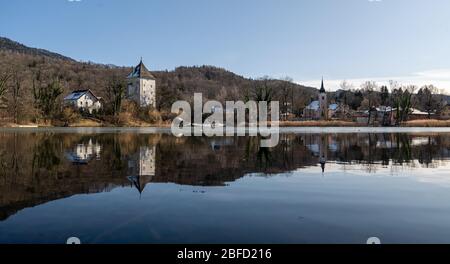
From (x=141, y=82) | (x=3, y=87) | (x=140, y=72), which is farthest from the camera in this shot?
(x=140, y=72)

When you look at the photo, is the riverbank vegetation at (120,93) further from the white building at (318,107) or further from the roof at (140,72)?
the white building at (318,107)

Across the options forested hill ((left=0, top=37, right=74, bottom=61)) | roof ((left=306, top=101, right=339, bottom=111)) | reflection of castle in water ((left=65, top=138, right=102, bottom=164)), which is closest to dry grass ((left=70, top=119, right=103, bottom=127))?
forested hill ((left=0, top=37, right=74, bottom=61))

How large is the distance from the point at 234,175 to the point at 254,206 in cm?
404

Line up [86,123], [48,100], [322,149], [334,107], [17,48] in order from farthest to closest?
[334,107]
[17,48]
[48,100]
[86,123]
[322,149]

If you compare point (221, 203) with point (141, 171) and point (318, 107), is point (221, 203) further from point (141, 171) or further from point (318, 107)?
point (318, 107)

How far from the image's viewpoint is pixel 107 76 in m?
108

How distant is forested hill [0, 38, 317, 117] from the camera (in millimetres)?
89375

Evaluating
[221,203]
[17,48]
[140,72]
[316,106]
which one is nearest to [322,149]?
[221,203]

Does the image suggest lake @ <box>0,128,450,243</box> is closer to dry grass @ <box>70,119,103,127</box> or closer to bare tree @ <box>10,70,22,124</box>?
bare tree @ <box>10,70,22,124</box>

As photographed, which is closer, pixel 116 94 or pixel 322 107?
pixel 116 94

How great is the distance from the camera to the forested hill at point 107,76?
89375 millimetres

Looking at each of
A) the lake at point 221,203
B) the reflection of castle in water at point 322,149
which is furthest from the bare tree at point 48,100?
the lake at point 221,203
